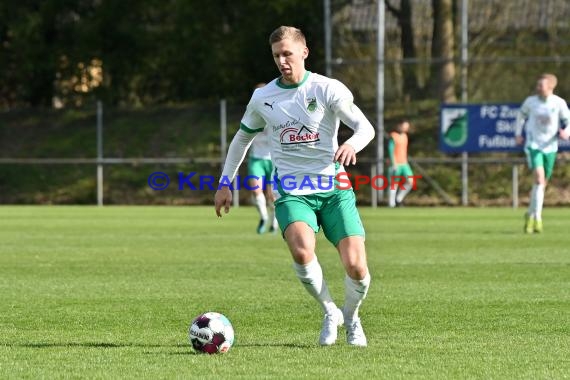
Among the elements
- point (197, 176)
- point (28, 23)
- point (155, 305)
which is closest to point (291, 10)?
point (197, 176)

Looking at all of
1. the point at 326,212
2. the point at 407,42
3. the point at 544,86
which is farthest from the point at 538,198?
the point at 407,42

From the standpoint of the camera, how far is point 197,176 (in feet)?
117

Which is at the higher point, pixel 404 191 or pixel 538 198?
pixel 404 191

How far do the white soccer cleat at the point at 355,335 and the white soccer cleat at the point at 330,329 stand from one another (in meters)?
0.07

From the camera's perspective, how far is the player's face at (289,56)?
27.0ft

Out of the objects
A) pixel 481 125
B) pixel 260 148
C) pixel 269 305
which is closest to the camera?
pixel 269 305

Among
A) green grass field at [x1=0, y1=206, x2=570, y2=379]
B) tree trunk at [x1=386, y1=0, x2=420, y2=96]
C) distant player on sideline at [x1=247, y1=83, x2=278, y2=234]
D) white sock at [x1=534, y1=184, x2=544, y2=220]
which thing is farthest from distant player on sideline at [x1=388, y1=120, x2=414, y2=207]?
white sock at [x1=534, y1=184, x2=544, y2=220]

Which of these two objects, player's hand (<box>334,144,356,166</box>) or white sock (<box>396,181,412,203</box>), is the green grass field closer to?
player's hand (<box>334,144,356,166</box>)

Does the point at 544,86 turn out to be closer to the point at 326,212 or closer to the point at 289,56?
the point at 326,212

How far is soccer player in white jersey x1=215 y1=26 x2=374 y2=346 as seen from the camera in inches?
328

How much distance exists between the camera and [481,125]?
31438mm

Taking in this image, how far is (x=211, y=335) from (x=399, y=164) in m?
23.2

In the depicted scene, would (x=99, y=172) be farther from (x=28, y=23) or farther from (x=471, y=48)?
(x=471, y=48)

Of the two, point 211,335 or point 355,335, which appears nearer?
point 211,335
